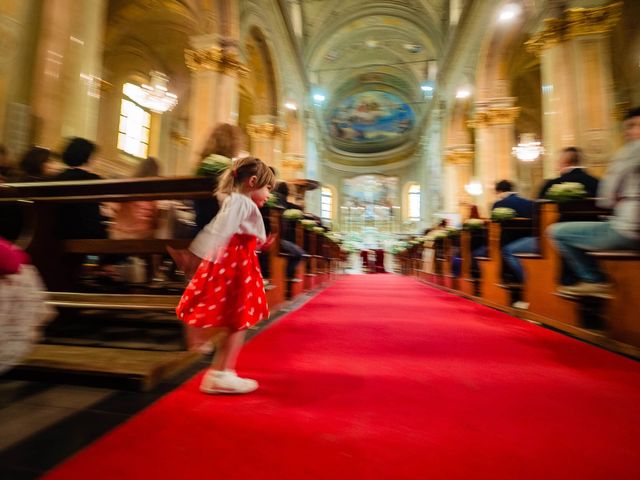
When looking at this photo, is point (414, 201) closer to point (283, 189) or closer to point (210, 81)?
point (210, 81)

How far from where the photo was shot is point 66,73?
3.83 m

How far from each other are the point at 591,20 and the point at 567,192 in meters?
4.77

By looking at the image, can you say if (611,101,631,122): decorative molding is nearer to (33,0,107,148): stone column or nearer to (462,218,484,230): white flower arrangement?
(462,218,484,230): white flower arrangement

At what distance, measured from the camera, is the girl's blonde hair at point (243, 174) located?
146 centimetres

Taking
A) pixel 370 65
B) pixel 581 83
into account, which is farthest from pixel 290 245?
pixel 370 65

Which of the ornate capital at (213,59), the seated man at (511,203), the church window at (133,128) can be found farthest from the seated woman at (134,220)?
the church window at (133,128)

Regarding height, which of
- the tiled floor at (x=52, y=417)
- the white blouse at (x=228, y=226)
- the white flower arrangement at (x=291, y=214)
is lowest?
the tiled floor at (x=52, y=417)

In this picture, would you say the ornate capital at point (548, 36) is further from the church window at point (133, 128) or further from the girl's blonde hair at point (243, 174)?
the church window at point (133, 128)

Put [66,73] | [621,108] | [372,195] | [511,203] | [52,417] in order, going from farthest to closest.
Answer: [372,195] < [621,108] < [511,203] < [66,73] < [52,417]

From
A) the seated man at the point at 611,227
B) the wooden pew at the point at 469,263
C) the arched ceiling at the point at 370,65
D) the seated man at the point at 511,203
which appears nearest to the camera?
the seated man at the point at 611,227

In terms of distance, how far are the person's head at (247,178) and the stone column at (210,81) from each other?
574 centimetres

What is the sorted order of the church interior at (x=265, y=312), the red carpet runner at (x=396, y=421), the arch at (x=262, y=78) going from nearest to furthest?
the red carpet runner at (x=396, y=421)
the church interior at (x=265, y=312)
the arch at (x=262, y=78)

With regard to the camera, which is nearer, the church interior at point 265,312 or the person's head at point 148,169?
the church interior at point 265,312

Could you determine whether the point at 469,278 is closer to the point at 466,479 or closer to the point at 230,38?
the point at 466,479
